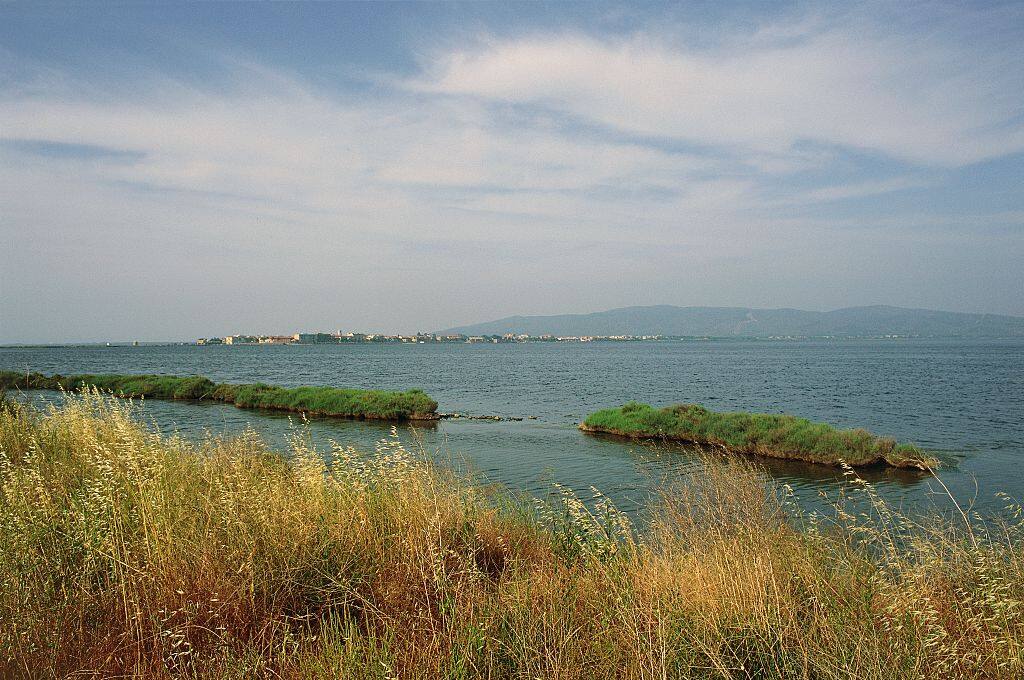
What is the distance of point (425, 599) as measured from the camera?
200 inches

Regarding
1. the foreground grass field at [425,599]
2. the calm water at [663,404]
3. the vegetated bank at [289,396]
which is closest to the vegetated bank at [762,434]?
the calm water at [663,404]

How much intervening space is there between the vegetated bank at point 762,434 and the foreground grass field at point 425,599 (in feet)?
46.8

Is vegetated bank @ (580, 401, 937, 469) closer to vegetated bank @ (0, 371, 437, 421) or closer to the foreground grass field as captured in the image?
vegetated bank @ (0, 371, 437, 421)

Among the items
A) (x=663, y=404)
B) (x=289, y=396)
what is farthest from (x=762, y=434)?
(x=289, y=396)

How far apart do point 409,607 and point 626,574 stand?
1852 millimetres

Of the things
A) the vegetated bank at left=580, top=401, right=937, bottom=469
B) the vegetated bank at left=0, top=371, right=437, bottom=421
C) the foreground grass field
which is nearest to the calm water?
the vegetated bank at left=580, top=401, right=937, bottom=469

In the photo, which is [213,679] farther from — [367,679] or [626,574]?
[626,574]

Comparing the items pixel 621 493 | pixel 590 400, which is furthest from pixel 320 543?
pixel 590 400

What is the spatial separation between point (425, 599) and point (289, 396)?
121 ft

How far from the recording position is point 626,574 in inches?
215

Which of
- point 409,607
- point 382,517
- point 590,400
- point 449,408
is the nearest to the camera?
point 409,607

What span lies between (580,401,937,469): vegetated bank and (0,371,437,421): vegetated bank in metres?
10.1

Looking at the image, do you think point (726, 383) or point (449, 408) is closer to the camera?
point (449, 408)

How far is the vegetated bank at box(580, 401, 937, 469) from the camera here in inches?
837
